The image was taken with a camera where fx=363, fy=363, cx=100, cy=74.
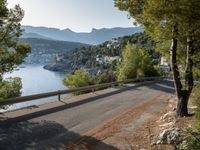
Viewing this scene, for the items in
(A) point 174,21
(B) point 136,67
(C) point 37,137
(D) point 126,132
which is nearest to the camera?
(C) point 37,137

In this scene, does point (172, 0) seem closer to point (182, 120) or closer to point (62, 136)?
point (182, 120)

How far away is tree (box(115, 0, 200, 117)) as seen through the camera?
13742 mm

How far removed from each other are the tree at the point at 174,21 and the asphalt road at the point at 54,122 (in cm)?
372

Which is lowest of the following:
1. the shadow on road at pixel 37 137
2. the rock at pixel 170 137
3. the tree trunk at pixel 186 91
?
the shadow on road at pixel 37 137

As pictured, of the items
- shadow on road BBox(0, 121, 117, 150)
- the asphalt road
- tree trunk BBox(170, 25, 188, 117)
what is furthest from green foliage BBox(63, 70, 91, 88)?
shadow on road BBox(0, 121, 117, 150)

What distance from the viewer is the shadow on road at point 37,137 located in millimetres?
11031

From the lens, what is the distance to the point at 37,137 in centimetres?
1206

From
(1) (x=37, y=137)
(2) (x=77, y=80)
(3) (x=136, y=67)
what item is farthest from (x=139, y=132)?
(2) (x=77, y=80)

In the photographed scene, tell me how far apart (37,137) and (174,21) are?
692 centimetres

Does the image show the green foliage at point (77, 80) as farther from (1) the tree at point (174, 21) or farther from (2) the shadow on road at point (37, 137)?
(2) the shadow on road at point (37, 137)

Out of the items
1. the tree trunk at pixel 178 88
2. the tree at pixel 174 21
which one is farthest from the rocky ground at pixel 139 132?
the tree at pixel 174 21

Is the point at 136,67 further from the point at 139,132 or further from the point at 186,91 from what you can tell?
the point at 139,132

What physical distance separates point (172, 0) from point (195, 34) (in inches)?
78.3

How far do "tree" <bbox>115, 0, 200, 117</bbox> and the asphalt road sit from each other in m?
3.72
